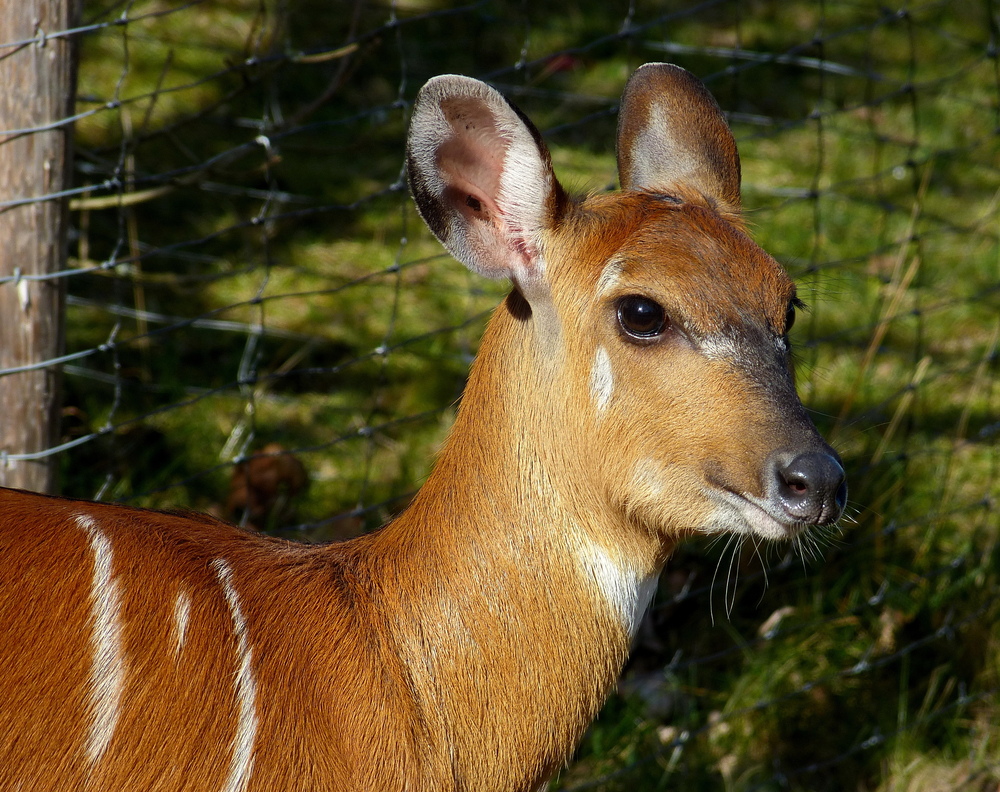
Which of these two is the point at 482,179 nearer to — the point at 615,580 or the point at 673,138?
the point at 673,138

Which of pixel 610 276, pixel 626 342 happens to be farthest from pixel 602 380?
pixel 610 276

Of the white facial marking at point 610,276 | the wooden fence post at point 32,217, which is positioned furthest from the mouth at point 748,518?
the wooden fence post at point 32,217

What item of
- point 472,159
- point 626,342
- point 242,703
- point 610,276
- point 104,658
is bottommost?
point 242,703

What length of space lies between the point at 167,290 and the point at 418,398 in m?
1.22

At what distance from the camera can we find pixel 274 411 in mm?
4543

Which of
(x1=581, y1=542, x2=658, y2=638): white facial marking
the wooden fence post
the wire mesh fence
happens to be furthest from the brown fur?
the wooden fence post

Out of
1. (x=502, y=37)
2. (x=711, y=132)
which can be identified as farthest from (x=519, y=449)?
(x=502, y=37)

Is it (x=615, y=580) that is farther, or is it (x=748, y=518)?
(x=615, y=580)

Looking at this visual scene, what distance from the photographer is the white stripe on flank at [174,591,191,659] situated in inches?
90.7

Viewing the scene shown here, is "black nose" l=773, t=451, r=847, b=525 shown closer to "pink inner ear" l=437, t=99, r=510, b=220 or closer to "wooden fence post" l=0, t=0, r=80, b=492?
"pink inner ear" l=437, t=99, r=510, b=220

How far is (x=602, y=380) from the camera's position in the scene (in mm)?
2465

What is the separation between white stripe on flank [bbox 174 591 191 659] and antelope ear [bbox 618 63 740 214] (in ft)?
4.82

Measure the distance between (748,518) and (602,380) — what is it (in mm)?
427

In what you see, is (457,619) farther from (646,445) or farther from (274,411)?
(274,411)
